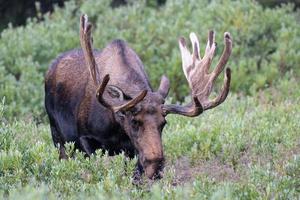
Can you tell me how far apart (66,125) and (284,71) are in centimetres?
842

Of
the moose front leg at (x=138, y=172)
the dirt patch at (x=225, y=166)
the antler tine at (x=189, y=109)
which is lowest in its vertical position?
the dirt patch at (x=225, y=166)

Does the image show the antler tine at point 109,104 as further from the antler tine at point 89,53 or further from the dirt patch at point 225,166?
the dirt patch at point 225,166

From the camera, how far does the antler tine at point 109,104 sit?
9.21 metres

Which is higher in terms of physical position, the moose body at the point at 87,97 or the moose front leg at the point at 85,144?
the moose body at the point at 87,97

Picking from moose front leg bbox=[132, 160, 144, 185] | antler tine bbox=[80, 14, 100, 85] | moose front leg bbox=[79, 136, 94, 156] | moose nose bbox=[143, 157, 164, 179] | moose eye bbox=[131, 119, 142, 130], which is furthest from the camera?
moose front leg bbox=[79, 136, 94, 156]

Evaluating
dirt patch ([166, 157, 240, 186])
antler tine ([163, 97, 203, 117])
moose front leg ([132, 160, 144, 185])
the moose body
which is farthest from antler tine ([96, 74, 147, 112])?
dirt patch ([166, 157, 240, 186])

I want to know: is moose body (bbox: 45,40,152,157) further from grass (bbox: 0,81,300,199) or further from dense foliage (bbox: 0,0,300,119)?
dense foliage (bbox: 0,0,300,119)

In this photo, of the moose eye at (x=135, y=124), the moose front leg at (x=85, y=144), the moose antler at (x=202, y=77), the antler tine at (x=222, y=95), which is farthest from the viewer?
the moose front leg at (x=85, y=144)

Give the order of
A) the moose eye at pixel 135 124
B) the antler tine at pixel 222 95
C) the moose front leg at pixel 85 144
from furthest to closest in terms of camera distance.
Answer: the moose front leg at pixel 85 144, the antler tine at pixel 222 95, the moose eye at pixel 135 124

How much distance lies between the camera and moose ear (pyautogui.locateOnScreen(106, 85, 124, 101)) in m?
9.77

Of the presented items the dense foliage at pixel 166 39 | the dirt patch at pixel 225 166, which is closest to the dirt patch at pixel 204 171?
the dirt patch at pixel 225 166

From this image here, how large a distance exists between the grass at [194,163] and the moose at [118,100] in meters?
0.27

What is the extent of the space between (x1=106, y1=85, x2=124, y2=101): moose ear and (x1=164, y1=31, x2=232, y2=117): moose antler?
0.52 metres

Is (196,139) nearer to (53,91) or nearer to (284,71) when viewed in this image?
(53,91)
